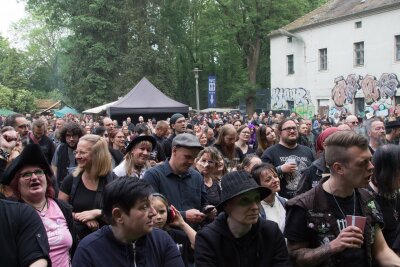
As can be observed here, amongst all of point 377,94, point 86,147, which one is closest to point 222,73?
point 377,94

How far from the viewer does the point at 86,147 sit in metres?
5.18

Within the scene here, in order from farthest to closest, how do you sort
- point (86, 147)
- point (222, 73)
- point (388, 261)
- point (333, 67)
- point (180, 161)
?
point (222, 73) < point (333, 67) < point (86, 147) < point (180, 161) < point (388, 261)

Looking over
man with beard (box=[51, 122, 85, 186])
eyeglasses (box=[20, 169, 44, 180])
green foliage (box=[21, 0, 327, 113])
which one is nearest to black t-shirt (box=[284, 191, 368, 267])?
eyeglasses (box=[20, 169, 44, 180])

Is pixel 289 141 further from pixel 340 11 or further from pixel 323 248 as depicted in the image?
pixel 340 11

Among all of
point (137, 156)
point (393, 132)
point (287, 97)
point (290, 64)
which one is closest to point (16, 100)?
point (287, 97)

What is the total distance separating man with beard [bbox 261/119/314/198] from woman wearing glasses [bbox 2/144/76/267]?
314 centimetres

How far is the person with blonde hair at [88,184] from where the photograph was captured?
4617 mm

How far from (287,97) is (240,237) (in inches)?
1468

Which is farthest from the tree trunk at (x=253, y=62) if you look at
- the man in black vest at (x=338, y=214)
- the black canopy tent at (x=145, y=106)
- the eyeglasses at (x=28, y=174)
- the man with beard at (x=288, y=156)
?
the man in black vest at (x=338, y=214)

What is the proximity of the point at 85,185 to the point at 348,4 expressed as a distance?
33515 millimetres

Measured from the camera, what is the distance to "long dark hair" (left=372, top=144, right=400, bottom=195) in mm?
4059

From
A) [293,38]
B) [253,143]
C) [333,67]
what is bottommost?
[253,143]

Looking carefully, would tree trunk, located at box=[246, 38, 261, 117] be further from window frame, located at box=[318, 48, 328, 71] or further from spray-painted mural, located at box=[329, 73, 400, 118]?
spray-painted mural, located at box=[329, 73, 400, 118]

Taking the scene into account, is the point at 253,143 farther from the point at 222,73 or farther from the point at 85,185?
the point at 222,73
